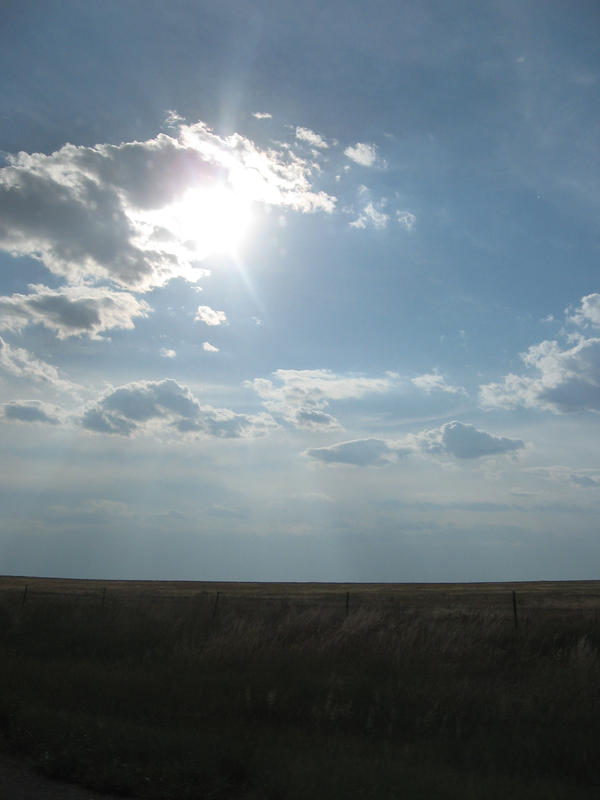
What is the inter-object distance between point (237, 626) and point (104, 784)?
9.30 m

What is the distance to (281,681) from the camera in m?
11.2

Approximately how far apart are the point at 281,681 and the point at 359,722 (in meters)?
1.83

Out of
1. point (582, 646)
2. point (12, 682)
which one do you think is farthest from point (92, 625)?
point (582, 646)

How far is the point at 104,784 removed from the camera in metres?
6.75

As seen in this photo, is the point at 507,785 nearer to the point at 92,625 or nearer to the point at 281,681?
the point at 281,681

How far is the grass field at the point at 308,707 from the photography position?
717cm

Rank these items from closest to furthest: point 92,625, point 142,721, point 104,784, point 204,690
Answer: point 104,784 < point 142,721 < point 204,690 < point 92,625

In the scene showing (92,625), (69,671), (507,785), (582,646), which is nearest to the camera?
(507,785)

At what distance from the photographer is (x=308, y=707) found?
1020 centimetres

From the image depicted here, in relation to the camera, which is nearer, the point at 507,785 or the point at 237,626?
the point at 507,785

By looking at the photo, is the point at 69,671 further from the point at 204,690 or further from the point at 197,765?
the point at 197,765

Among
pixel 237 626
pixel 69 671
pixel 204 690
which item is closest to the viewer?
pixel 204 690

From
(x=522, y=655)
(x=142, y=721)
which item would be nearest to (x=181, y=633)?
(x=142, y=721)

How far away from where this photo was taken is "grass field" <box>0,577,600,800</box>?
717 cm
